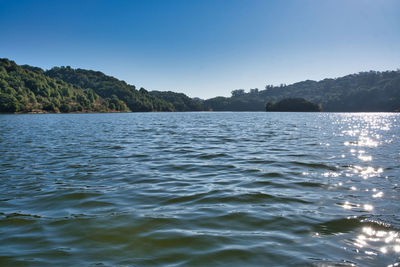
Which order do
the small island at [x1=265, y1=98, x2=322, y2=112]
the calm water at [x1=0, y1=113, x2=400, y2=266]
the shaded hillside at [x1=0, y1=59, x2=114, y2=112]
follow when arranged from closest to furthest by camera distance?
the calm water at [x1=0, y1=113, x2=400, y2=266] → the shaded hillside at [x1=0, y1=59, x2=114, y2=112] → the small island at [x1=265, y1=98, x2=322, y2=112]

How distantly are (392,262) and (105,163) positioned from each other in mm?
10808

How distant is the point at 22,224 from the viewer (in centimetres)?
523

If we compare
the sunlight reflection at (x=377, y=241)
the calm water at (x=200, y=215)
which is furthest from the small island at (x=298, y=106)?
the sunlight reflection at (x=377, y=241)

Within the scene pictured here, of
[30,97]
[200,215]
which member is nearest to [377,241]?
[200,215]

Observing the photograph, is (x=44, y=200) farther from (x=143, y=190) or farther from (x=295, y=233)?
(x=295, y=233)

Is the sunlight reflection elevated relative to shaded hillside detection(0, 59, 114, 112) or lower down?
lower down

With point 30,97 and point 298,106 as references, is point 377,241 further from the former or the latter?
point 298,106

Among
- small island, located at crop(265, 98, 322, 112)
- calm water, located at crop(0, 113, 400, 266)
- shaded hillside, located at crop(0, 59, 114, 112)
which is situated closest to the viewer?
calm water, located at crop(0, 113, 400, 266)

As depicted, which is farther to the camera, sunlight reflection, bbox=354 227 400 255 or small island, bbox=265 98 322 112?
small island, bbox=265 98 322 112

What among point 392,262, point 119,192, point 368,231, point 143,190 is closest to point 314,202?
point 368,231

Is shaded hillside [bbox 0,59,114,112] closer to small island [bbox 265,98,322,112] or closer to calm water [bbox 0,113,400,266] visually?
small island [bbox 265,98,322,112]

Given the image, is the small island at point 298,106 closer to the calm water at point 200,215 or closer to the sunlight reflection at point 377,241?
the calm water at point 200,215

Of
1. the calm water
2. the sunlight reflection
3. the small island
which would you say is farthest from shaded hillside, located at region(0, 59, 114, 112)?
the sunlight reflection

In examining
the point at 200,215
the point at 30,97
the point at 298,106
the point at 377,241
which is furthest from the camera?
the point at 298,106
